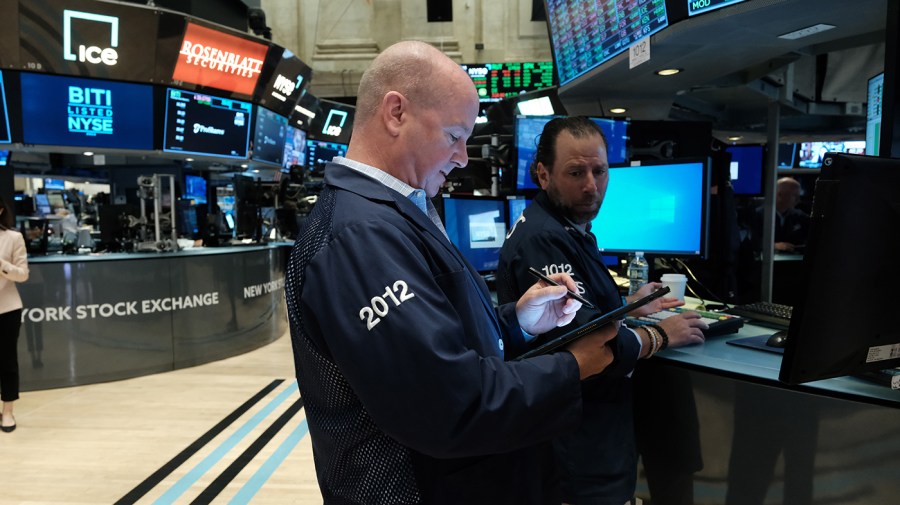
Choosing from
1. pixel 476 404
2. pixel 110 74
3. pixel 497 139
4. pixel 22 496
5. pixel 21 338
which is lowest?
pixel 22 496

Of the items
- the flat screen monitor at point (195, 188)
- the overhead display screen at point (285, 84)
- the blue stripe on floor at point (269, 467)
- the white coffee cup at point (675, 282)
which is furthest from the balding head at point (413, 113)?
the flat screen monitor at point (195, 188)

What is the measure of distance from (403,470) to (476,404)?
0.18 metres

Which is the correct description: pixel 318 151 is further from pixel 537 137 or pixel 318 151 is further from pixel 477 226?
pixel 477 226

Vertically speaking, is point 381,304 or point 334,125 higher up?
point 334,125

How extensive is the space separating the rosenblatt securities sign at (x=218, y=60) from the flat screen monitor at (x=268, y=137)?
49 cm

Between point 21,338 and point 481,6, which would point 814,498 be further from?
point 481,6

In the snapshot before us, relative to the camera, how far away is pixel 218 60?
21.0ft

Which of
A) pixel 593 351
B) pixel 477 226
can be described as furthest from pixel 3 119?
pixel 593 351

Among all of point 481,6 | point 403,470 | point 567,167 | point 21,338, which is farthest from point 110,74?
point 481,6

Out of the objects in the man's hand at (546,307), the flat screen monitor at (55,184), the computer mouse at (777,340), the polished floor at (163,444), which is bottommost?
the polished floor at (163,444)

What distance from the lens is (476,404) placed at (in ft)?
2.84

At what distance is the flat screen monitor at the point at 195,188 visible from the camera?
9578mm

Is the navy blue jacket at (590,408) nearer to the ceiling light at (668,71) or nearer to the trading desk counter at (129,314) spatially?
the ceiling light at (668,71)

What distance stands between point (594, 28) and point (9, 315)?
4263 mm
